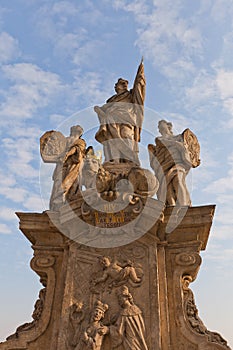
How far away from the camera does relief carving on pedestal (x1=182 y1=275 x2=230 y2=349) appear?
622 cm

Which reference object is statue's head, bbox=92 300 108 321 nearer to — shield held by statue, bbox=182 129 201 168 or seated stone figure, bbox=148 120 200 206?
seated stone figure, bbox=148 120 200 206

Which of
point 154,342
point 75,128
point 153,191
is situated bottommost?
point 154,342

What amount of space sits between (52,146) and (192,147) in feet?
8.78

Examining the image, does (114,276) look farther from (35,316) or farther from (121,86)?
(121,86)

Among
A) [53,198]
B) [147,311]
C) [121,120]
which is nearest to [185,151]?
[121,120]

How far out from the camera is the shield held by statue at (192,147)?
326 inches

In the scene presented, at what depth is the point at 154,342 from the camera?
604cm

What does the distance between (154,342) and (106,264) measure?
1313 millimetres

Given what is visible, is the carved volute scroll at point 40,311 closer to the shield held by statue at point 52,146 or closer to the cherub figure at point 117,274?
the cherub figure at point 117,274

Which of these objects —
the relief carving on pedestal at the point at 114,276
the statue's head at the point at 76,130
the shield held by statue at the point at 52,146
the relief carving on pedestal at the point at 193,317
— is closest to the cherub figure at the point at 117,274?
the relief carving on pedestal at the point at 114,276

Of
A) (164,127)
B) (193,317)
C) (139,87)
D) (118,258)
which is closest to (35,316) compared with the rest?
(118,258)

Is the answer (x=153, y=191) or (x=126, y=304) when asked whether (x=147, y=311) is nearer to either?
(x=126, y=304)

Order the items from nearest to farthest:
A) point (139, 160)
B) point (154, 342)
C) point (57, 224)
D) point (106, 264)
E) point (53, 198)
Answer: point (154, 342), point (106, 264), point (57, 224), point (53, 198), point (139, 160)

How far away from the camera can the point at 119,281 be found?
259 inches
